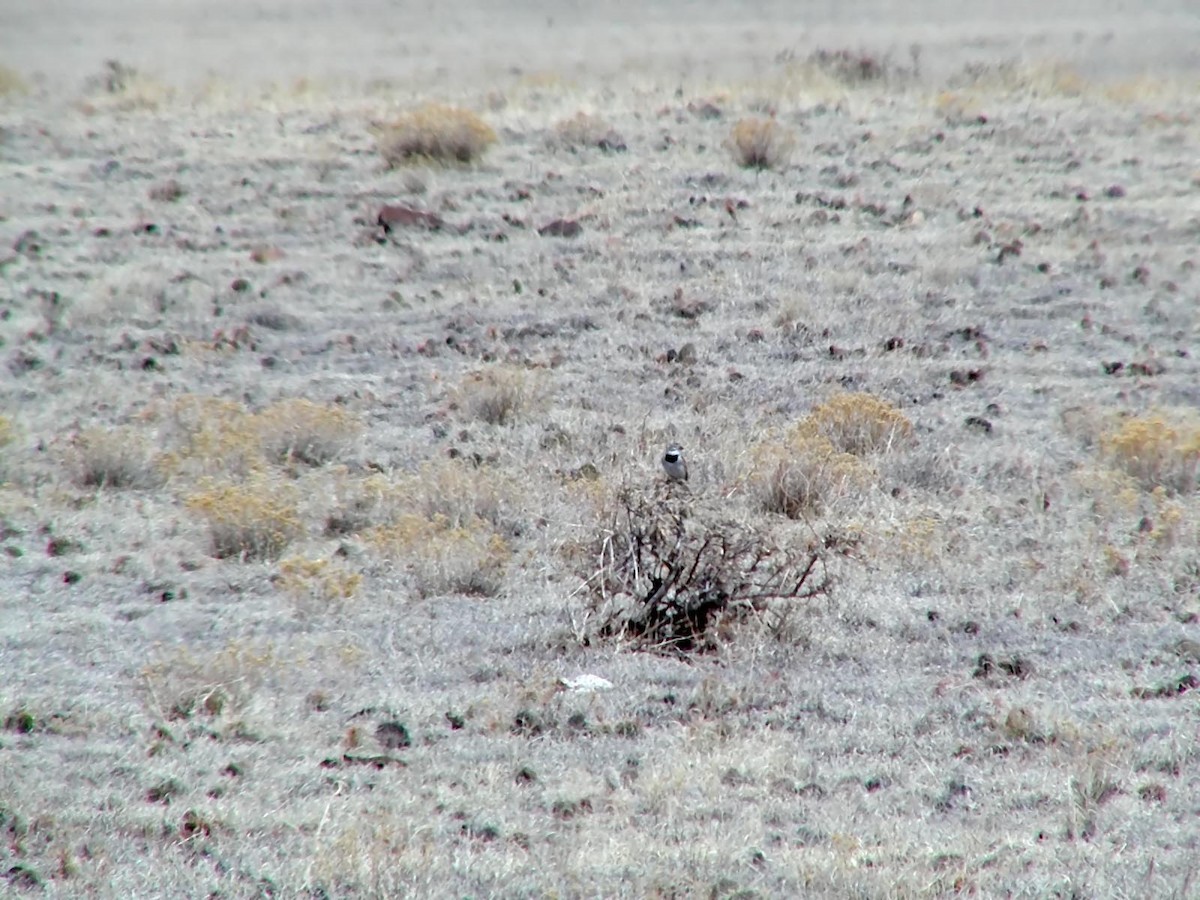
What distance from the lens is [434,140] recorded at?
15391 mm

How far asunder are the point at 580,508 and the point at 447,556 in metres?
1.08

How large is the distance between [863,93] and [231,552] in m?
15.1

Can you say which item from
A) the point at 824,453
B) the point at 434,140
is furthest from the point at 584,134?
the point at 824,453

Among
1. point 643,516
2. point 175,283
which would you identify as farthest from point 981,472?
point 175,283

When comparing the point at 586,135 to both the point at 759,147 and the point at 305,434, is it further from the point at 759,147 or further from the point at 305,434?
the point at 305,434

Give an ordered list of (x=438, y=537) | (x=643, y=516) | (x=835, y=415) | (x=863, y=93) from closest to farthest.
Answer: (x=643, y=516) < (x=438, y=537) < (x=835, y=415) < (x=863, y=93)

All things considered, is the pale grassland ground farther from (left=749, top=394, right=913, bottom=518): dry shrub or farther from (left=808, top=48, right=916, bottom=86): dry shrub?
(left=808, top=48, right=916, bottom=86): dry shrub

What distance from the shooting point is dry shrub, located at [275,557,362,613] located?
5977 millimetres

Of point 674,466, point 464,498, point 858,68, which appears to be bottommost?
point 464,498

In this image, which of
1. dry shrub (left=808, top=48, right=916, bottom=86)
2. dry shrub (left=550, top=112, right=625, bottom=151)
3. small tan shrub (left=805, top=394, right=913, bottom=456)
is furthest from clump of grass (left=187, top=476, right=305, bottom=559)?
dry shrub (left=808, top=48, right=916, bottom=86)

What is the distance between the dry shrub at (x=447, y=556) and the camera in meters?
6.24

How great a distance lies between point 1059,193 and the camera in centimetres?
1438

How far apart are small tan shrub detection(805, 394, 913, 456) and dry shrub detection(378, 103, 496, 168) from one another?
8.33 m

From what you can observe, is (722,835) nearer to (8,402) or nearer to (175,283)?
(8,402)
